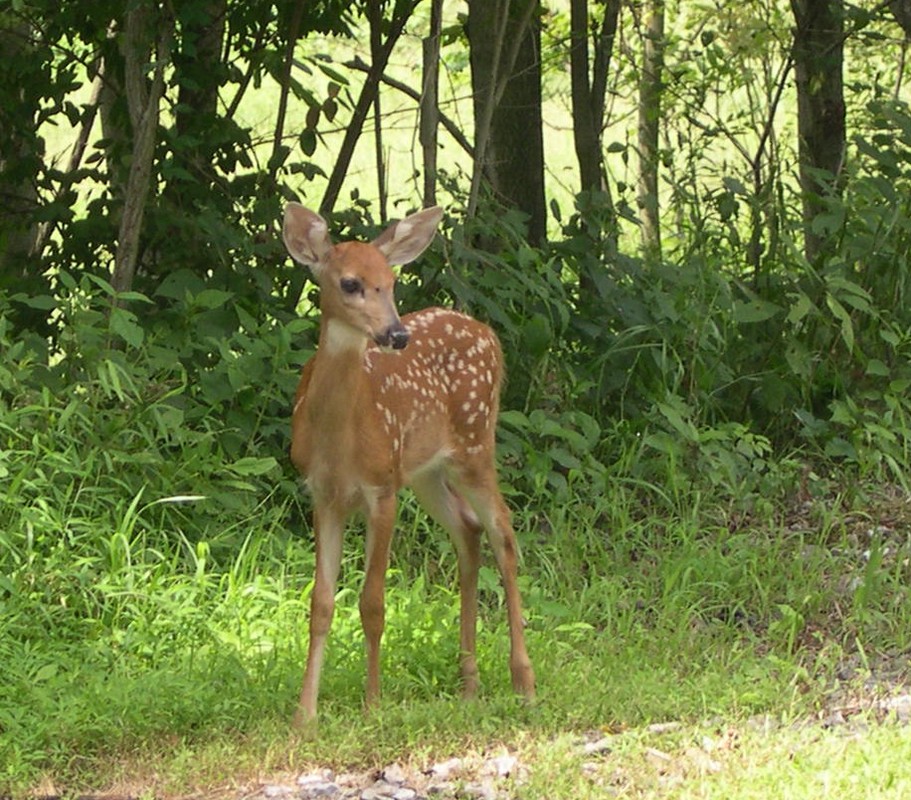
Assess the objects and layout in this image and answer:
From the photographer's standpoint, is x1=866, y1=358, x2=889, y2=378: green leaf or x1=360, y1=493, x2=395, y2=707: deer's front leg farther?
x1=866, y1=358, x2=889, y2=378: green leaf

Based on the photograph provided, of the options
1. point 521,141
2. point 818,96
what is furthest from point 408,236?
point 818,96

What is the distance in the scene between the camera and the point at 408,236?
5.84 meters

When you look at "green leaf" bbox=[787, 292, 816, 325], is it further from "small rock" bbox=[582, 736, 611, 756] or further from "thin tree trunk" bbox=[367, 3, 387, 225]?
"small rock" bbox=[582, 736, 611, 756]

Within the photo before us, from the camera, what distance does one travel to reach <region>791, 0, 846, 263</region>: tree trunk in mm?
9398

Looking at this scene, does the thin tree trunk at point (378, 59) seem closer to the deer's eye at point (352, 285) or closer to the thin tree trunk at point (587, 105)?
the thin tree trunk at point (587, 105)

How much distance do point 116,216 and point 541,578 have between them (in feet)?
8.40

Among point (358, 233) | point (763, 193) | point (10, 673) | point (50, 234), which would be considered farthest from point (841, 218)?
point (10, 673)

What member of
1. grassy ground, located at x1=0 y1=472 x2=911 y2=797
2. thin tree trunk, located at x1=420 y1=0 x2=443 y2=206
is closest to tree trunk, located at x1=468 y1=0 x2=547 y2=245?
thin tree trunk, located at x1=420 y1=0 x2=443 y2=206

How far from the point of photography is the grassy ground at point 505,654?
526 cm

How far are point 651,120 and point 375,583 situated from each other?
15.8ft

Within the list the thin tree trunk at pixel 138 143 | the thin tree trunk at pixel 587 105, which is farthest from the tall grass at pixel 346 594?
the thin tree trunk at pixel 587 105

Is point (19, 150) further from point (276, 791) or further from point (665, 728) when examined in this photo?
point (665, 728)

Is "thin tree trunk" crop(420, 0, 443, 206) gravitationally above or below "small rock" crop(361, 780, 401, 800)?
above

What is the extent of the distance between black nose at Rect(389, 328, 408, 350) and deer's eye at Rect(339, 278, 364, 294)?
21 cm
